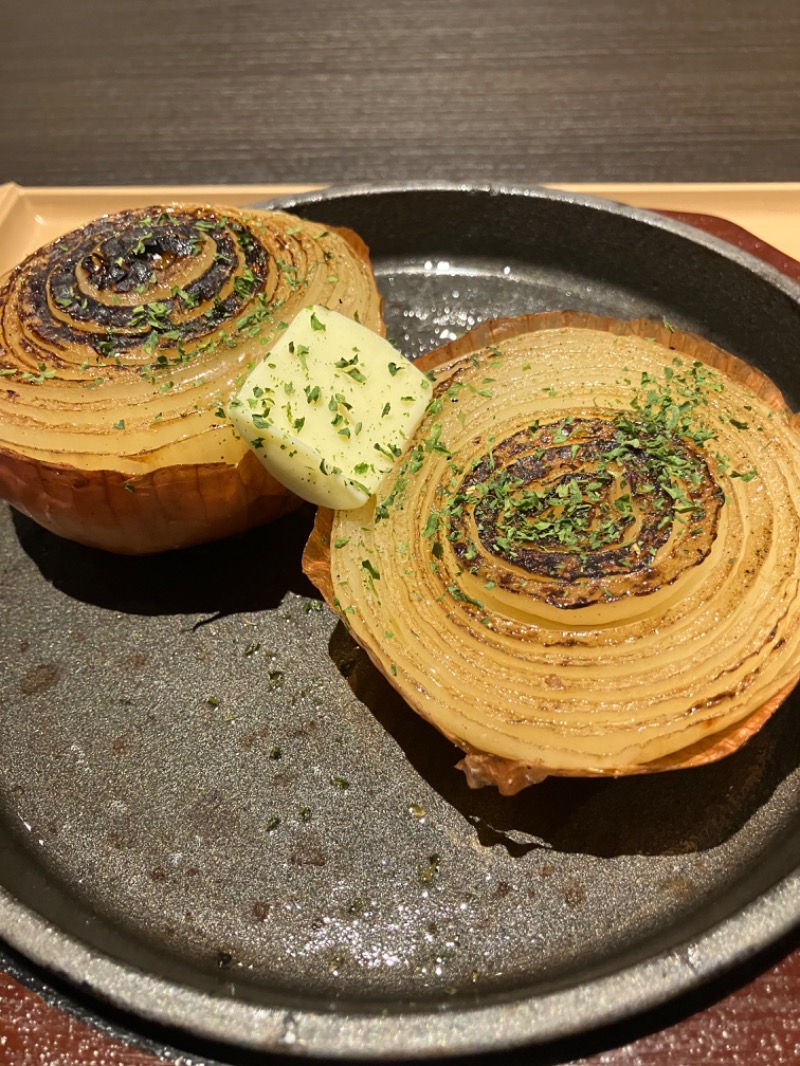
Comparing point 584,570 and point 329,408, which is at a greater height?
point 329,408

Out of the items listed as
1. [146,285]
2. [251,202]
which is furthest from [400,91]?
[146,285]

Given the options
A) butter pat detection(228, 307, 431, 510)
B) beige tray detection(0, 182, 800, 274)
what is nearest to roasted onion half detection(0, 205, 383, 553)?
butter pat detection(228, 307, 431, 510)

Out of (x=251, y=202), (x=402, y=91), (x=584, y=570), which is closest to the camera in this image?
(x=584, y=570)

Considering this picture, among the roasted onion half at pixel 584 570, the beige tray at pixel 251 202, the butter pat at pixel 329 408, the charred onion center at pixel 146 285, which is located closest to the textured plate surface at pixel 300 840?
the roasted onion half at pixel 584 570

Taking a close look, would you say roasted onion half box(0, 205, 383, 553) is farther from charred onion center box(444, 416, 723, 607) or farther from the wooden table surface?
the wooden table surface

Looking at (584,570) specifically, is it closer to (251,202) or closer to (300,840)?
(300,840)

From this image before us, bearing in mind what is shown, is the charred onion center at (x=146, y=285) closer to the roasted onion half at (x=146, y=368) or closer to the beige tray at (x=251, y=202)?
the roasted onion half at (x=146, y=368)

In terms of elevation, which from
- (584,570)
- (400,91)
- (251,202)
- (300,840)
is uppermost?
(400,91)
